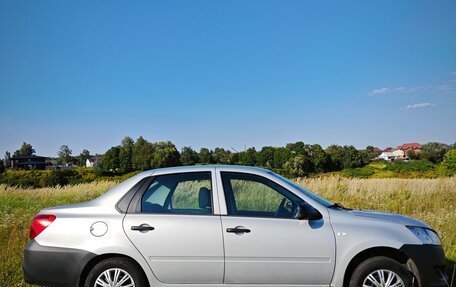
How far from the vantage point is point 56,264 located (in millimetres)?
4285

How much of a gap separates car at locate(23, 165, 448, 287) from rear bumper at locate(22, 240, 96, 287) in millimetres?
11

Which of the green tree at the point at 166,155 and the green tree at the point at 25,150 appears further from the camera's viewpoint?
the green tree at the point at 25,150

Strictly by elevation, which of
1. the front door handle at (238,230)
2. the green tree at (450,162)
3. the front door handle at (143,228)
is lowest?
the front door handle at (238,230)

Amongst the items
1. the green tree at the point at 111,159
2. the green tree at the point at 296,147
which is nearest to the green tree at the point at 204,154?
the green tree at the point at 296,147

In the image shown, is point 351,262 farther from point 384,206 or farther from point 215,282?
point 384,206

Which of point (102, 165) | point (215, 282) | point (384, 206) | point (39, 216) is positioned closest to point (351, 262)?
point (215, 282)

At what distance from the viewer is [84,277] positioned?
14.3ft

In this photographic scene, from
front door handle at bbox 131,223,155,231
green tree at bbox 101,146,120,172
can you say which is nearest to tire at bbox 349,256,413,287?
front door handle at bbox 131,223,155,231

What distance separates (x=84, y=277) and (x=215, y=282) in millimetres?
1419

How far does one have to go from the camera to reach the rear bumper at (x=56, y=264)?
168 inches

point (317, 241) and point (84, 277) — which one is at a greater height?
→ point (317, 241)

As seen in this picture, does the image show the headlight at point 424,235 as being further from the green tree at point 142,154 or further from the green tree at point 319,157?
the green tree at point 319,157

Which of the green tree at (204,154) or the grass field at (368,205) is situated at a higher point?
the green tree at (204,154)

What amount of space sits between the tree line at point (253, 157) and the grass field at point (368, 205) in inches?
638
